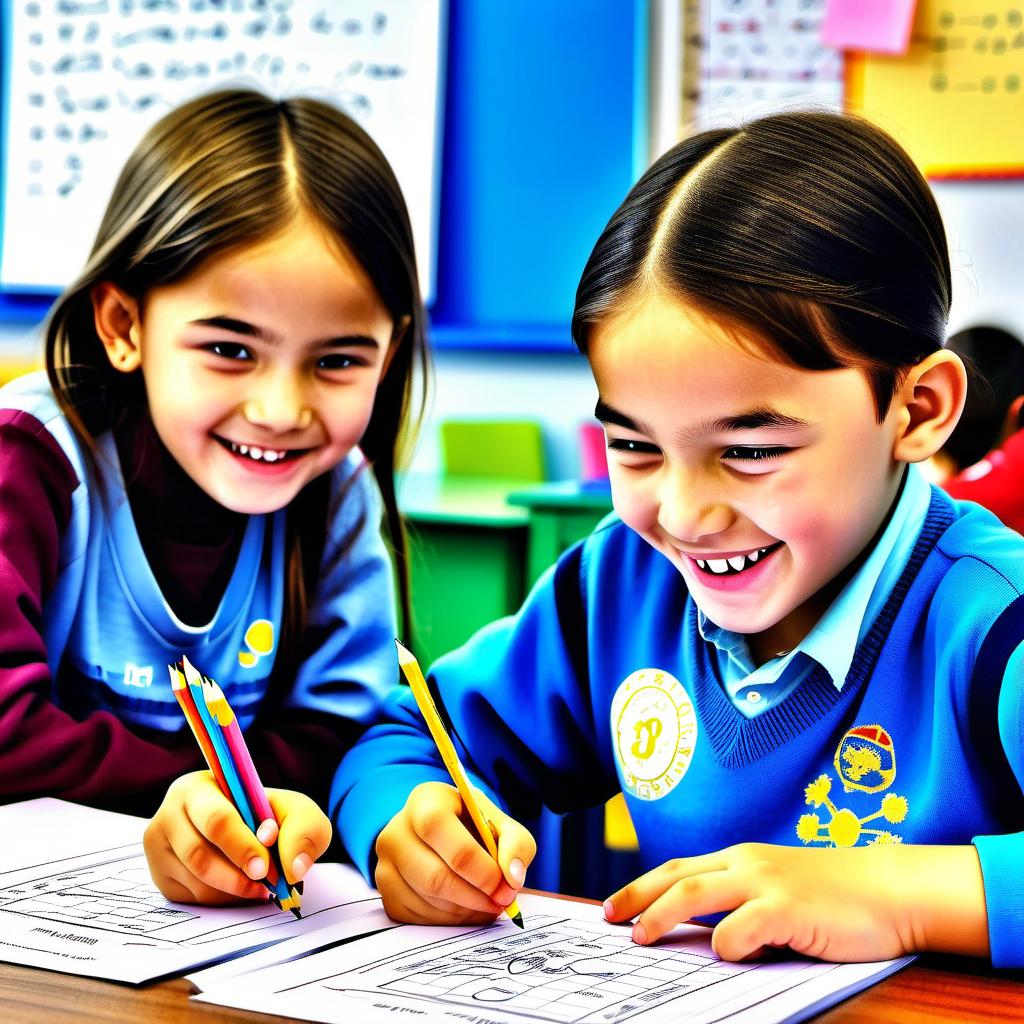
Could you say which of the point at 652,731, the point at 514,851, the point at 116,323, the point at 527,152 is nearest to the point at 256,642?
the point at 116,323

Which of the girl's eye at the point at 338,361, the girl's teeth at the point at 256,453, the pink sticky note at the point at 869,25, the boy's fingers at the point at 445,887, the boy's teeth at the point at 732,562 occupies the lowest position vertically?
the boy's fingers at the point at 445,887

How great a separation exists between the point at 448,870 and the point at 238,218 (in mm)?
546

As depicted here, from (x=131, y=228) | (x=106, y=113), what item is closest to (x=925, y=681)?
(x=131, y=228)

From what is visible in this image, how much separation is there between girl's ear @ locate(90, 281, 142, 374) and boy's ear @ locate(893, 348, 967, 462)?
2.04 feet

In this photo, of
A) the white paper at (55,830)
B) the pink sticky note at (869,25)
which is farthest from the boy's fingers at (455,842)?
the pink sticky note at (869,25)

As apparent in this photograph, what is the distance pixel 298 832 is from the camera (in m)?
0.73

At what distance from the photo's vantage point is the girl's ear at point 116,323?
3.66ft

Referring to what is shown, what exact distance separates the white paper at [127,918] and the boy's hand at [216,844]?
1 centimetres

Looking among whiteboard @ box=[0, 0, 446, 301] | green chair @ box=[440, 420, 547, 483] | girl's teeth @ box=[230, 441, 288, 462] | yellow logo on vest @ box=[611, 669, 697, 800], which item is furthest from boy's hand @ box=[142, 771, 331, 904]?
whiteboard @ box=[0, 0, 446, 301]

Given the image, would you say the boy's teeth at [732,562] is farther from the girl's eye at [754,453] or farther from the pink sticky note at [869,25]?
the pink sticky note at [869,25]

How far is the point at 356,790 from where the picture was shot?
0.89 meters

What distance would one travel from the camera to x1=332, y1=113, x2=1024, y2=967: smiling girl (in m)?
0.70

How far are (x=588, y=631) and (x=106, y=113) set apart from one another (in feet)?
8.99

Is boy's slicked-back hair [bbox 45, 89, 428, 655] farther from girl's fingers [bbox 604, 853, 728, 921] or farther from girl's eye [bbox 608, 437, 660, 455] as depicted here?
girl's fingers [bbox 604, 853, 728, 921]
